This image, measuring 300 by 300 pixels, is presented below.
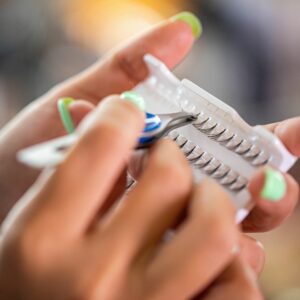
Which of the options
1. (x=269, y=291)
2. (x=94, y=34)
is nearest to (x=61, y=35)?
(x=94, y=34)

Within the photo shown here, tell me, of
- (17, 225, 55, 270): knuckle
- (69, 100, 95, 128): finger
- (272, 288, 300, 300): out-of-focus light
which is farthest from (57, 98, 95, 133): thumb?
(272, 288, 300, 300): out-of-focus light

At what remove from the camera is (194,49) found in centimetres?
130

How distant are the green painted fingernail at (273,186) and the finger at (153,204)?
53mm

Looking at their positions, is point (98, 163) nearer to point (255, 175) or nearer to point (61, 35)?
point (255, 175)

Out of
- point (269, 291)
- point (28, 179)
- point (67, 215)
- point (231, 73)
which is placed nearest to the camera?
point (67, 215)

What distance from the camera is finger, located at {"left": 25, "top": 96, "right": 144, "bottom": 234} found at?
11.8 inches

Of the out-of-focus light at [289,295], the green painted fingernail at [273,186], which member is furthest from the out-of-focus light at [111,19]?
the green painted fingernail at [273,186]

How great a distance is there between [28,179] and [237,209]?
254 millimetres

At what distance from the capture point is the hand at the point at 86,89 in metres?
0.51

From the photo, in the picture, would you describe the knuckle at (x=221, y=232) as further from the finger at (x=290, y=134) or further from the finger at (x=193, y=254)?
the finger at (x=290, y=134)

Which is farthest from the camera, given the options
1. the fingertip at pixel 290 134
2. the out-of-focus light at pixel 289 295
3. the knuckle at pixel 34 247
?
the out-of-focus light at pixel 289 295

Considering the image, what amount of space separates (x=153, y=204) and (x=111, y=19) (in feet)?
3.46

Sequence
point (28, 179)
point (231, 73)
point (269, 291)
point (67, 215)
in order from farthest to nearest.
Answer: point (231, 73)
point (269, 291)
point (28, 179)
point (67, 215)

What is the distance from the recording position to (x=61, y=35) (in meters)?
1.33
